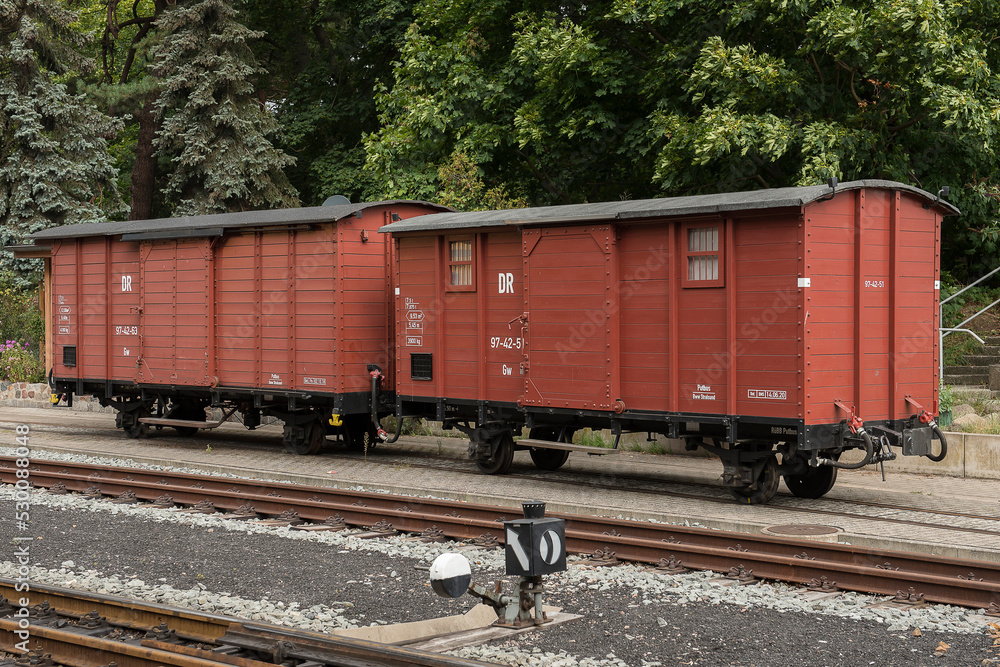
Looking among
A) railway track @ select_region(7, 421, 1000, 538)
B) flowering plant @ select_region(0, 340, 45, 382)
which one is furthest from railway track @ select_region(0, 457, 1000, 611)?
flowering plant @ select_region(0, 340, 45, 382)

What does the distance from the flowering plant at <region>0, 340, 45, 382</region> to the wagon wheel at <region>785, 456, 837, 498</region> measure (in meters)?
21.9

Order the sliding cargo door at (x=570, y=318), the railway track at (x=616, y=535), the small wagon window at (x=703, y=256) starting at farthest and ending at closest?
the sliding cargo door at (x=570, y=318)
the small wagon window at (x=703, y=256)
the railway track at (x=616, y=535)

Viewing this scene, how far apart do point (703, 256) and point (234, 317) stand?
8860mm

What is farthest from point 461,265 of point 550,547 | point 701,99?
point 550,547

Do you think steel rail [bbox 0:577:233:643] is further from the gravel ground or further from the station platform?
the station platform

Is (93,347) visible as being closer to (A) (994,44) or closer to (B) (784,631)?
(B) (784,631)

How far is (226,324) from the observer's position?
57.9ft

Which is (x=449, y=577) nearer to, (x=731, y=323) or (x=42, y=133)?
(x=731, y=323)

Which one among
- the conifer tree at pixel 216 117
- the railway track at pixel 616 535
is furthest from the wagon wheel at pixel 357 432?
the conifer tree at pixel 216 117

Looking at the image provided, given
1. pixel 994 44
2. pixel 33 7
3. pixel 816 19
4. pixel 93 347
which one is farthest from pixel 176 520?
pixel 33 7

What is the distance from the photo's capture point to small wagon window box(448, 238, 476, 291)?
14.6 meters

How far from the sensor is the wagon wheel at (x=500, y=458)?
1480 cm

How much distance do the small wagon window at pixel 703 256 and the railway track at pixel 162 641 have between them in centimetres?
691

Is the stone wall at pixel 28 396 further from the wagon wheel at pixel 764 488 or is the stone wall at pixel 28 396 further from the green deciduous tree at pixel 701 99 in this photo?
the wagon wheel at pixel 764 488
